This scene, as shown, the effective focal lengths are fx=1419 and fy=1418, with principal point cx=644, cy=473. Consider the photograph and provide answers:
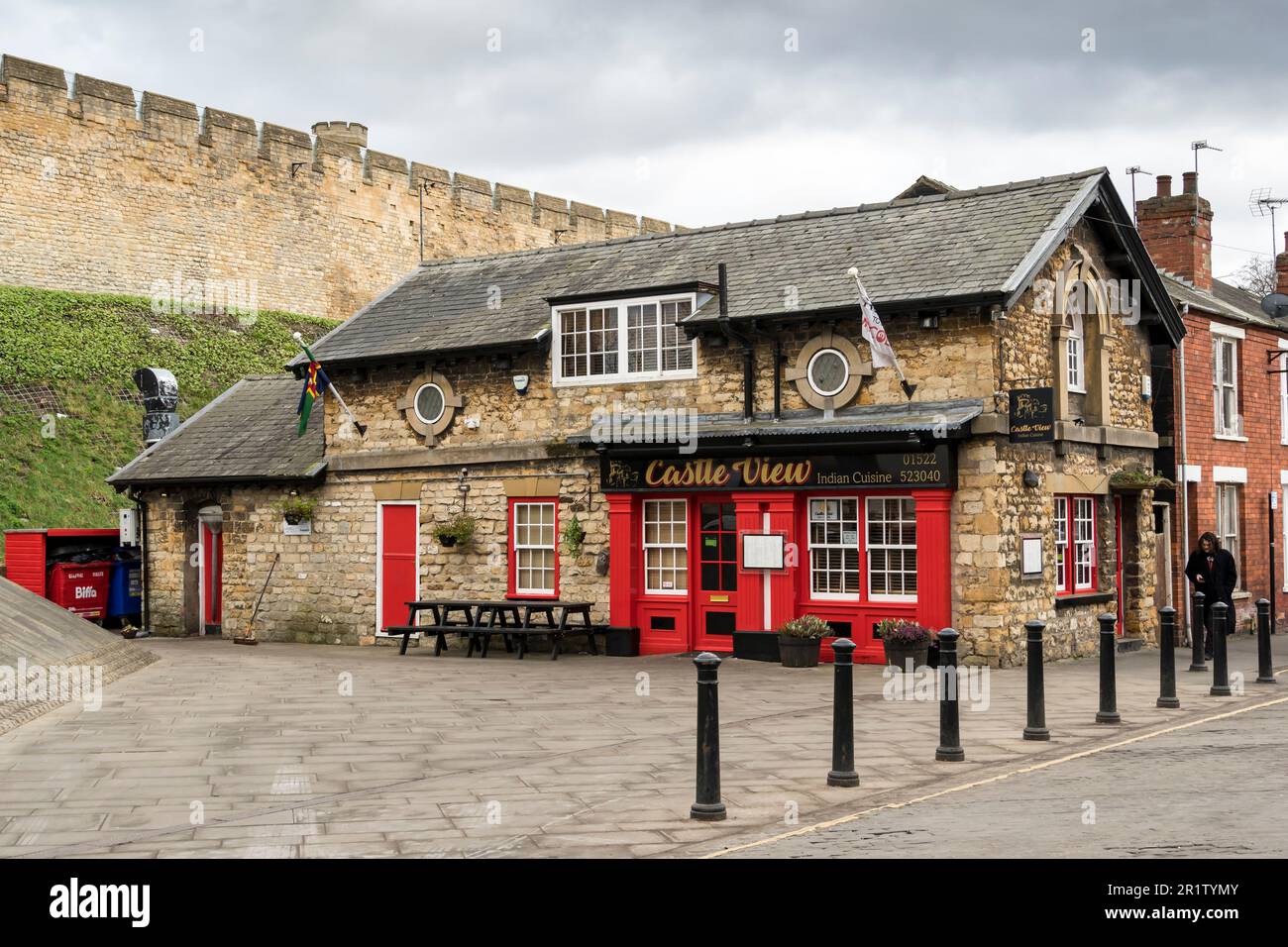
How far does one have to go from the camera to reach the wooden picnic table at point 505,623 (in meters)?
19.9

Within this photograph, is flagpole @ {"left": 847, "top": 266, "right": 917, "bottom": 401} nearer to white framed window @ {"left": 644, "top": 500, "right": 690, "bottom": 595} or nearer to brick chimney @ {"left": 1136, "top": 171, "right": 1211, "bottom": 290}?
white framed window @ {"left": 644, "top": 500, "right": 690, "bottom": 595}

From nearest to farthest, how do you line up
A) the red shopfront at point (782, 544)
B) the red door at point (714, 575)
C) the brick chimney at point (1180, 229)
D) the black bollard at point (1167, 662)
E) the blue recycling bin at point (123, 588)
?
the black bollard at point (1167, 662), the red shopfront at point (782, 544), the red door at point (714, 575), the brick chimney at point (1180, 229), the blue recycling bin at point (123, 588)

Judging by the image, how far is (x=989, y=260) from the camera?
713 inches

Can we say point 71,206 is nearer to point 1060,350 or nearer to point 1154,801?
point 1060,350

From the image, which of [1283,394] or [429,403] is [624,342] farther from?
[1283,394]

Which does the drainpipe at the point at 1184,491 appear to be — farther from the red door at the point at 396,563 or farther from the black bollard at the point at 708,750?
the black bollard at the point at 708,750

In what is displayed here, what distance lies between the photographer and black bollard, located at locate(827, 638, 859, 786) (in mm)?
9656

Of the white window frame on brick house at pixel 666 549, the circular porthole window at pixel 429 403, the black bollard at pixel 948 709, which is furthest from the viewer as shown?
the circular porthole window at pixel 429 403

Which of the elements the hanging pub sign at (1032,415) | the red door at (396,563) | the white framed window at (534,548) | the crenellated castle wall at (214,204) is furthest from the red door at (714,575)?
the crenellated castle wall at (214,204)

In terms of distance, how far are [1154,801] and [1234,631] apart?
54.9 feet

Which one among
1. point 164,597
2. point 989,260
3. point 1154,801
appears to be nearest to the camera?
point 1154,801

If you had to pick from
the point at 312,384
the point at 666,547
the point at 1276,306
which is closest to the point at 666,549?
the point at 666,547

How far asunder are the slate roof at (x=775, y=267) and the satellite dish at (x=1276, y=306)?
5.72m
